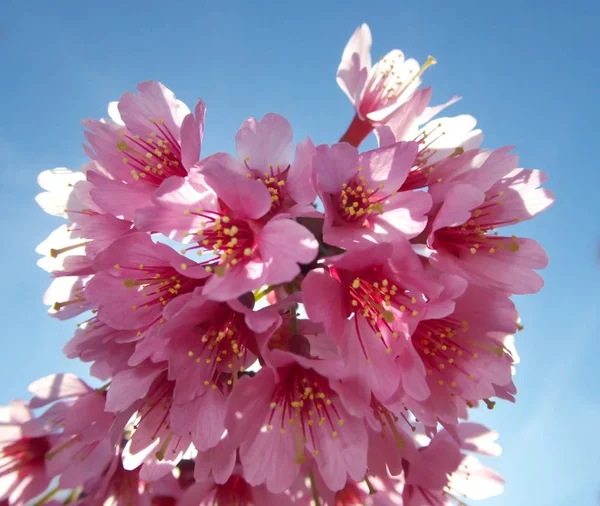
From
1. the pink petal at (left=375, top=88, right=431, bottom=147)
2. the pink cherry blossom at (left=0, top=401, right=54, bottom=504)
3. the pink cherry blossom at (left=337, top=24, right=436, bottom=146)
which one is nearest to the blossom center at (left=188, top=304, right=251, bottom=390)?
the pink petal at (left=375, top=88, right=431, bottom=147)

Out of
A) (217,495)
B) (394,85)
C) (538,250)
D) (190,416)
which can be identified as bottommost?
(217,495)

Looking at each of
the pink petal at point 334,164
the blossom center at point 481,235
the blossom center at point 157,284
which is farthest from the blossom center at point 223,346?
the blossom center at point 481,235

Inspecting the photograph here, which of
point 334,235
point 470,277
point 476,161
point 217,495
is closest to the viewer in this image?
point 334,235

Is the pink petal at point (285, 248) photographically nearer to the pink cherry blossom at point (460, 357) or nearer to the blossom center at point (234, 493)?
the pink cherry blossom at point (460, 357)

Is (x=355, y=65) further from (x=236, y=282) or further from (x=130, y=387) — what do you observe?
(x=130, y=387)

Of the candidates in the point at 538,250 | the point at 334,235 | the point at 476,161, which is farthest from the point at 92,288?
the point at 538,250

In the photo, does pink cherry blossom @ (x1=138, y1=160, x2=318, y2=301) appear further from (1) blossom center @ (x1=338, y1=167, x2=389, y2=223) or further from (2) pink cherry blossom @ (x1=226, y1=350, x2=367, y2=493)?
(2) pink cherry blossom @ (x1=226, y1=350, x2=367, y2=493)

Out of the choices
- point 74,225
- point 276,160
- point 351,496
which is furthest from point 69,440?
point 276,160

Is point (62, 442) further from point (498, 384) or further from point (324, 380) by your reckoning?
point (498, 384)
